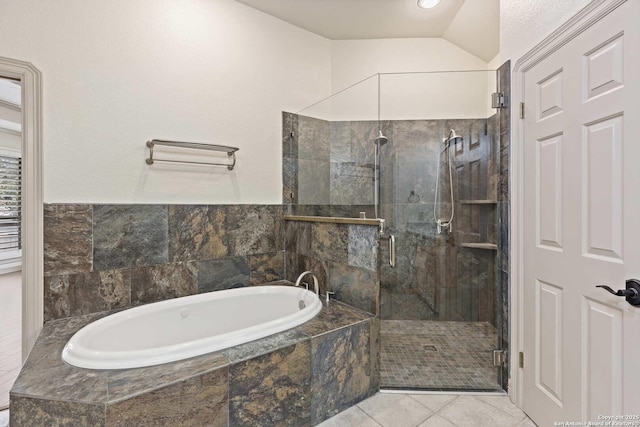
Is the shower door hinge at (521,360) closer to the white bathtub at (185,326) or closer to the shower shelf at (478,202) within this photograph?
the shower shelf at (478,202)

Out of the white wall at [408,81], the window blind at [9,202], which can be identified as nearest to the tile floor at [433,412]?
the white wall at [408,81]

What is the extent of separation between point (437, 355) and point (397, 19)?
2.91 m

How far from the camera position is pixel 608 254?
3.94ft

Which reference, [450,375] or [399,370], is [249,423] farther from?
[450,375]

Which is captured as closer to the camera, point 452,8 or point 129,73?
point 129,73

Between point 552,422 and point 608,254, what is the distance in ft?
3.15

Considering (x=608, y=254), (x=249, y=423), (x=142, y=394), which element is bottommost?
(x=249, y=423)

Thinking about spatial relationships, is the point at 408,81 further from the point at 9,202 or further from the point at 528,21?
the point at 9,202

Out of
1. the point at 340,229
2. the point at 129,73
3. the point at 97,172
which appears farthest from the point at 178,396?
the point at 129,73

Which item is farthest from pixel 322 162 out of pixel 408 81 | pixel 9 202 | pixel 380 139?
pixel 9 202

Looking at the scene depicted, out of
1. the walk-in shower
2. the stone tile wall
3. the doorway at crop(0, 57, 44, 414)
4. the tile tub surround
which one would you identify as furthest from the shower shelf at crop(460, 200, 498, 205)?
the doorway at crop(0, 57, 44, 414)

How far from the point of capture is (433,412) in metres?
1.71

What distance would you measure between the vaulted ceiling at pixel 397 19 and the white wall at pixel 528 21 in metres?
0.64

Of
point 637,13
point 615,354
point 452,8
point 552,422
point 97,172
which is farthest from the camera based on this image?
point 452,8
